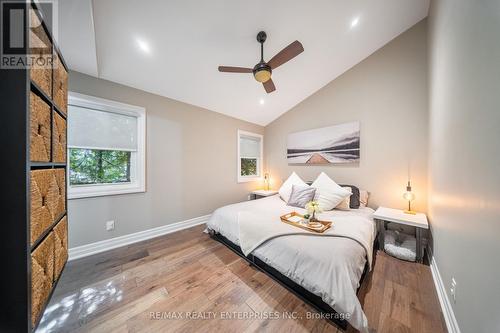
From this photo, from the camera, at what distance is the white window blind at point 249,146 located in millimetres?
4270

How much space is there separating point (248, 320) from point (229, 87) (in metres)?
3.20

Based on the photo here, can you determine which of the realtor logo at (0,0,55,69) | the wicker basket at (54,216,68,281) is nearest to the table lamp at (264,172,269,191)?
the wicker basket at (54,216,68,281)

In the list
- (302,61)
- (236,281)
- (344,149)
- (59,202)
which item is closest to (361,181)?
(344,149)

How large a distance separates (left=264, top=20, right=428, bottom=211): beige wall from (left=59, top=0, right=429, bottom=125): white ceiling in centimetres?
27

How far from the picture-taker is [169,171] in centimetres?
299

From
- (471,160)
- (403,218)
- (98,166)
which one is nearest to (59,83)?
(98,166)

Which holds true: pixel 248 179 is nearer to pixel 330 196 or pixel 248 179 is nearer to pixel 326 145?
pixel 326 145

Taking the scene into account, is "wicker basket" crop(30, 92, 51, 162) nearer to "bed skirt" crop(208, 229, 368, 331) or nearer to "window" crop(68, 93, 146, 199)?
"window" crop(68, 93, 146, 199)

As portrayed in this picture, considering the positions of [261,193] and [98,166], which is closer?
[98,166]

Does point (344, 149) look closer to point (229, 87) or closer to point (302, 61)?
point (302, 61)

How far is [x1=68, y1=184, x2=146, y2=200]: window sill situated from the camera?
2.17 m

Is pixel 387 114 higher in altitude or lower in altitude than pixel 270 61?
lower

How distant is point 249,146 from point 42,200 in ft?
12.3

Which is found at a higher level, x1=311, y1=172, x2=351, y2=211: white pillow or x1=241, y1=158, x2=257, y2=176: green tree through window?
x1=241, y1=158, x2=257, y2=176: green tree through window
